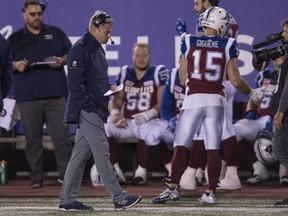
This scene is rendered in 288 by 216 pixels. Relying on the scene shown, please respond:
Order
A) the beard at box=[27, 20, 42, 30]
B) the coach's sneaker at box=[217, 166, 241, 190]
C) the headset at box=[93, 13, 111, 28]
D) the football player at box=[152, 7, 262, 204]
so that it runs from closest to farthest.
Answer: the headset at box=[93, 13, 111, 28] < the football player at box=[152, 7, 262, 204] < the coach's sneaker at box=[217, 166, 241, 190] < the beard at box=[27, 20, 42, 30]

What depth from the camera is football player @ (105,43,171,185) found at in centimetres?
1086

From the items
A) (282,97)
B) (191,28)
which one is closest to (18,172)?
(191,28)

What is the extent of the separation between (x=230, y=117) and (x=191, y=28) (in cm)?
149

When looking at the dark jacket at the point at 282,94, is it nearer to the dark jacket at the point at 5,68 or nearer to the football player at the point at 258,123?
the football player at the point at 258,123

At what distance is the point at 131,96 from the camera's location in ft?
36.7

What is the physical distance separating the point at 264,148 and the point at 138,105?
1600 mm

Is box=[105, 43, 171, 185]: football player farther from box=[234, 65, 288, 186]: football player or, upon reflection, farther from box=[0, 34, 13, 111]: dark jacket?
box=[0, 34, 13, 111]: dark jacket

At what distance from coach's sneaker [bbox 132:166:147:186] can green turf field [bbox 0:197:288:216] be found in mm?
1487

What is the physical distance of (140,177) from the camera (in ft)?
35.4

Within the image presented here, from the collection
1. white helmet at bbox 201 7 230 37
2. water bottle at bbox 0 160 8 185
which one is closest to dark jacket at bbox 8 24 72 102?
water bottle at bbox 0 160 8 185

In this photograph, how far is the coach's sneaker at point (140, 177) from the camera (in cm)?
1079

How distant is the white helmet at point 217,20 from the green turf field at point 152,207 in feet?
5.11

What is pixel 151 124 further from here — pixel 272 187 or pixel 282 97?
pixel 282 97

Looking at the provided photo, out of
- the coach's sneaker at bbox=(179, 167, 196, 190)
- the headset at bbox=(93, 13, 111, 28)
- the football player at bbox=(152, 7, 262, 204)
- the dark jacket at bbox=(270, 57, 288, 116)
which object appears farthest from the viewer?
the coach's sneaker at bbox=(179, 167, 196, 190)
